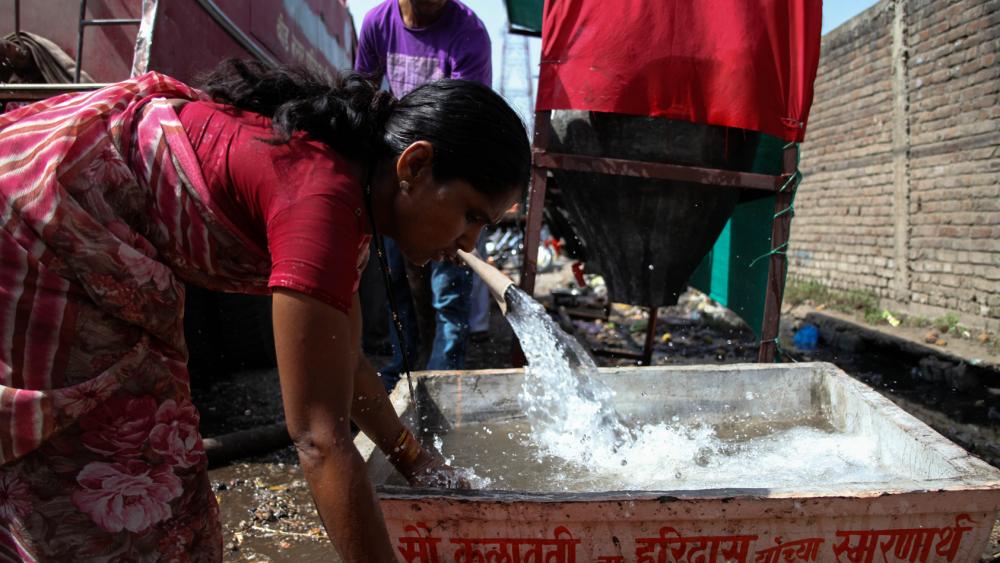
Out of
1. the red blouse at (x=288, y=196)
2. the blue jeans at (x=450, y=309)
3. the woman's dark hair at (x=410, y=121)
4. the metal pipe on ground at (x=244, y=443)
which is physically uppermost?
the woman's dark hair at (x=410, y=121)

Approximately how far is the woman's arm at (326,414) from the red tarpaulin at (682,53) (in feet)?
7.34

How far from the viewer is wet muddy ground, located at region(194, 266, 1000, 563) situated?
2359mm

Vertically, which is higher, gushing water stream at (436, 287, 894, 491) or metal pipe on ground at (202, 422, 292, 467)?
gushing water stream at (436, 287, 894, 491)

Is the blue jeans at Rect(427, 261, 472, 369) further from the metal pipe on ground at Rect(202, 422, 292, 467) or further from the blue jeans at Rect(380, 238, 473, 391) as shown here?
the metal pipe on ground at Rect(202, 422, 292, 467)

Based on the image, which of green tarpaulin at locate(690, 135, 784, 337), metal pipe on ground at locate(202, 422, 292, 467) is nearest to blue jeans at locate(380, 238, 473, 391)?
metal pipe on ground at locate(202, 422, 292, 467)

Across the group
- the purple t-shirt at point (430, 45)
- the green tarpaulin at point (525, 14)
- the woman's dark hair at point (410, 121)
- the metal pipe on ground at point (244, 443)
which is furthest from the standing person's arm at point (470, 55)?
the woman's dark hair at point (410, 121)

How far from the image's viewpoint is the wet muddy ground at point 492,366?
236cm

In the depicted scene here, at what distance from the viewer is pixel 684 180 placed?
2938mm

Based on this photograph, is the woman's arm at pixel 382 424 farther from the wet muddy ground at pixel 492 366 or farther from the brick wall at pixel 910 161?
the brick wall at pixel 910 161

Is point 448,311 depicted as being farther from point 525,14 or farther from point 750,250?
point 525,14

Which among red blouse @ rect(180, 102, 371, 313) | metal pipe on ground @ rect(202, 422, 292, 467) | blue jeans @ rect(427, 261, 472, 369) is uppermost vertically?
red blouse @ rect(180, 102, 371, 313)

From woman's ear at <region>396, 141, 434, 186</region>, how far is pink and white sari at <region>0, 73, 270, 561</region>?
0.28 metres

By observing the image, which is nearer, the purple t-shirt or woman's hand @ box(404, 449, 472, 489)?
woman's hand @ box(404, 449, 472, 489)

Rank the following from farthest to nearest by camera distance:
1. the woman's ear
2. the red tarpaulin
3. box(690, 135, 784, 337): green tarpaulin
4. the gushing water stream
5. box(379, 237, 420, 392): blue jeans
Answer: box(690, 135, 784, 337): green tarpaulin, box(379, 237, 420, 392): blue jeans, the red tarpaulin, the gushing water stream, the woman's ear
